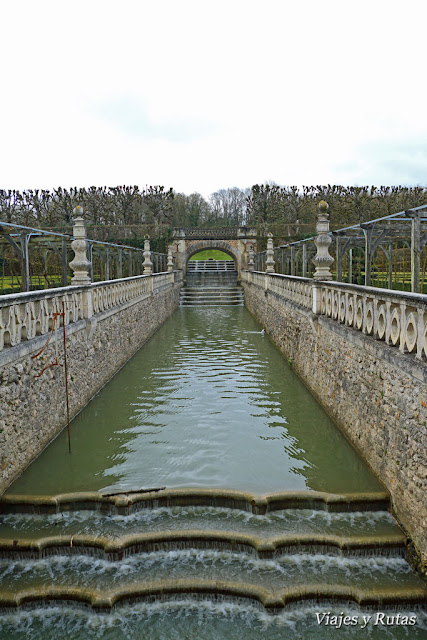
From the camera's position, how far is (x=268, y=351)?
54.3ft

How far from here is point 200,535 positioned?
573 centimetres

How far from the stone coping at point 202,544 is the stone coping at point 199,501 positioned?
2.01 feet

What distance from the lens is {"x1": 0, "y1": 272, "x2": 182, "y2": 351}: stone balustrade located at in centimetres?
665

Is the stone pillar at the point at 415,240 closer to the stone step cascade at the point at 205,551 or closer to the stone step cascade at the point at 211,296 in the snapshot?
the stone step cascade at the point at 205,551

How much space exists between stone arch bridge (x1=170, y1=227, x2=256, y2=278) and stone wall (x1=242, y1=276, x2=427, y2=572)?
3076 centimetres

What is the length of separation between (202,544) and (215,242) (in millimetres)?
37613

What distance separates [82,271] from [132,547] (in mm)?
6831

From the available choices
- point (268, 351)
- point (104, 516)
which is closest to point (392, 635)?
point (104, 516)

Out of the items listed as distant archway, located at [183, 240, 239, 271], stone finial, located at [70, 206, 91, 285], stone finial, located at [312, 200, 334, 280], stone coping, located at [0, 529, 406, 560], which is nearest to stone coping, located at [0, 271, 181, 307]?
stone finial, located at [70, 206, 91, 285]

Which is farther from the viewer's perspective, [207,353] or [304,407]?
[207,353]

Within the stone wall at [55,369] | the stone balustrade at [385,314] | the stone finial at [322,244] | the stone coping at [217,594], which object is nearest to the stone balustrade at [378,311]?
the stone balustrade at [385,314]

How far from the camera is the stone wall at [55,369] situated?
6.56m

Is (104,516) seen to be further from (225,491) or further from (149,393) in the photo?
(149,393)

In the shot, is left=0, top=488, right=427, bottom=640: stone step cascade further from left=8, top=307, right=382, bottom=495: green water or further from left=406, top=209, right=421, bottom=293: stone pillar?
left=406, top=209, right=421, bottom=293: stone pillar
